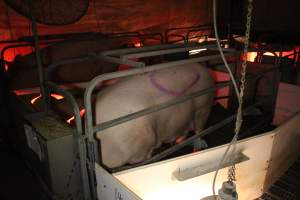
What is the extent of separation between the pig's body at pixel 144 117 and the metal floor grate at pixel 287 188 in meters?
1.00

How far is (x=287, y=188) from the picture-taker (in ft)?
8.60

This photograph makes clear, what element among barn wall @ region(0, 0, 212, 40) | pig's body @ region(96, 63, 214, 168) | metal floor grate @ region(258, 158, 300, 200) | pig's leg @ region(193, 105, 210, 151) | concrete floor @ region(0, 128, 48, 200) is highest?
barn wall @ region(0, 0, 212, 40)

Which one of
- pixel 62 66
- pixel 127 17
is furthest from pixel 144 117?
Result: pixel 127 17

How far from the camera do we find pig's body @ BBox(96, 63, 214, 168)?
85.2 inches

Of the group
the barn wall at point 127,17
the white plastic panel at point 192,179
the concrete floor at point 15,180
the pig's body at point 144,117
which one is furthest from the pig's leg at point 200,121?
the barn wall at point 127,17

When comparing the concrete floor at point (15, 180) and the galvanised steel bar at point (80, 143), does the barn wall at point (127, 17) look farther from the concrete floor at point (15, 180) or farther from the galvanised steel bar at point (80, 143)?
the galvanised steel bar at point (80, 143)

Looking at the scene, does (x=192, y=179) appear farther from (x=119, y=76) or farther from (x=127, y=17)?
(x=127, y=17)

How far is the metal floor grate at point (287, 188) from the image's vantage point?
2.50 meters

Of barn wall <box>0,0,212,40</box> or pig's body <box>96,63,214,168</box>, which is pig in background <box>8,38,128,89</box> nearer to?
barn wall <box>0,0,212,40</box>

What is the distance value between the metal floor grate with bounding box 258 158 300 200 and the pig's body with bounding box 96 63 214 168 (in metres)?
1.00

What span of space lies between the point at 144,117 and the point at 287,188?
1555 millimetres

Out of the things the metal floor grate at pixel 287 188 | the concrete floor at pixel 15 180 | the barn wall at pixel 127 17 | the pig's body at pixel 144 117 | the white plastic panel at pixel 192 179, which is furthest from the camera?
the barn wall at pixel 127 17

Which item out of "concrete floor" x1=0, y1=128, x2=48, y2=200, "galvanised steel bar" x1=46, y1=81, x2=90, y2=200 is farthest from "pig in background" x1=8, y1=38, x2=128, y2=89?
"galvanised steel bar" x1=46, y1=81, x2=90, y2=200

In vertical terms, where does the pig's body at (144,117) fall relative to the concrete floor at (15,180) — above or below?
above
